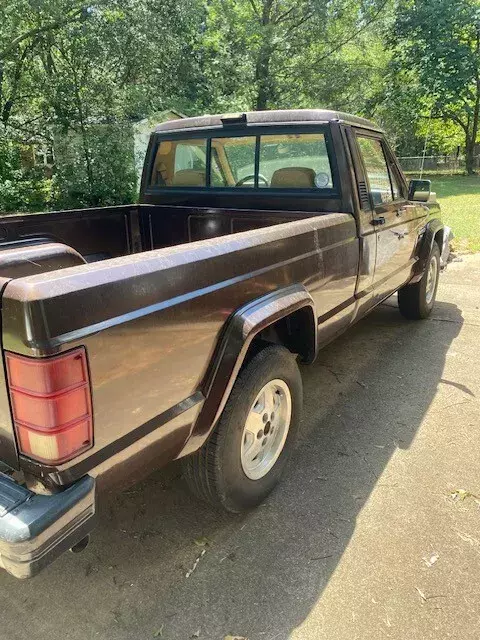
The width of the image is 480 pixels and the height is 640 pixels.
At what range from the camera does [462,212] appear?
13.0 metres

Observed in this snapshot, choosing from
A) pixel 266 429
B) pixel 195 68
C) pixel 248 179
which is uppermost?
pixel 195 68

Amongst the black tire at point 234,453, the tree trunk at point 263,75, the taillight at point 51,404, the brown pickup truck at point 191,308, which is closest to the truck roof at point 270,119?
the brown pickup truck at point 191,308

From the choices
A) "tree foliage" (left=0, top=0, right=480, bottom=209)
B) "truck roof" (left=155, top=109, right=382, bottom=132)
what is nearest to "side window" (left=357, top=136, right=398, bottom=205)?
"truck roof" (left=155, top=109, right=382, bottom=132)

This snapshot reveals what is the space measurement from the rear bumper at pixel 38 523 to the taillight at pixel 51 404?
13cm

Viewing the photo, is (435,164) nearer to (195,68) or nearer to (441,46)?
(441,46)

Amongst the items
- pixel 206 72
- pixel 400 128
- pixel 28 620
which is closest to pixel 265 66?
pixel 206 72

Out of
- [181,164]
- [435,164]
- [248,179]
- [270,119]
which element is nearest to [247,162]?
[248,179]

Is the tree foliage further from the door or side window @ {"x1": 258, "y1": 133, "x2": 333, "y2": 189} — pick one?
the door

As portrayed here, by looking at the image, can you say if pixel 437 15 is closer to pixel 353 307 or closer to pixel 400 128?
pixel 400 128

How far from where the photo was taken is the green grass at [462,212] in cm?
923

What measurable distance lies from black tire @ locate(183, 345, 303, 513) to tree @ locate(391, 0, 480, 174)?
2541 centimetres

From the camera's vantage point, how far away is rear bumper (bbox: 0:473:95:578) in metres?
1.49

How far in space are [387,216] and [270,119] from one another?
1166 millimetres

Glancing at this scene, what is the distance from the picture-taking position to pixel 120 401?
65.3 inches
